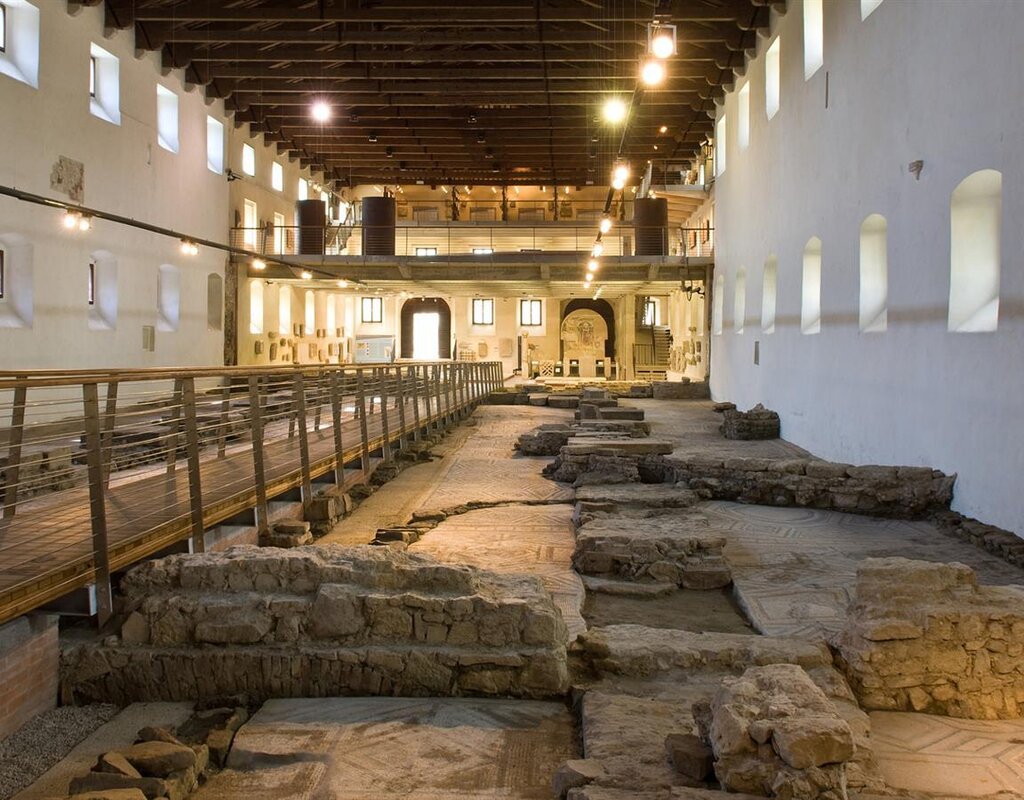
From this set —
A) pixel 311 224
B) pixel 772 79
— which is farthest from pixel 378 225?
pixel 772 79

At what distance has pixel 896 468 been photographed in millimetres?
10227

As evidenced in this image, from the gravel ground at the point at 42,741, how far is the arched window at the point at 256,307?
22.2 meters

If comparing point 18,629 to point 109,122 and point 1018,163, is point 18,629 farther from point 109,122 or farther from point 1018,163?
point 109,122

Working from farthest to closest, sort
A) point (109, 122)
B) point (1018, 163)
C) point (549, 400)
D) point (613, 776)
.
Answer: point (549, 400), point (109, 122), point (1018, 163), point (613, 776)

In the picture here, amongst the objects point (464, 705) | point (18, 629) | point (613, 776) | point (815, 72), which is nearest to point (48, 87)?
point (815, 72)

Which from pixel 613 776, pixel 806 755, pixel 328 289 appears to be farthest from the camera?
pixel 328 289

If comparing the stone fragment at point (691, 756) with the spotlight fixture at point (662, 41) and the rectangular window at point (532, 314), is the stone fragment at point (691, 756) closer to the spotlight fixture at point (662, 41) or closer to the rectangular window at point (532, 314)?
the spotlight fixture at point (662, 41)

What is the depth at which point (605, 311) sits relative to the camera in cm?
4434

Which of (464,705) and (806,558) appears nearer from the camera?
(464,705)

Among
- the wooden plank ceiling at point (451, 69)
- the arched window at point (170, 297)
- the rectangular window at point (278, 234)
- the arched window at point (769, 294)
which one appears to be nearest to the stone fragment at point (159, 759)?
the wooden plank ceiling at point (451, 69)

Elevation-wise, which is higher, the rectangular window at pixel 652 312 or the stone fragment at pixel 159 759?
the rectangular window at pixel 652 312

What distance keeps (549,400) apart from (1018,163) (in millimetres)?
17684

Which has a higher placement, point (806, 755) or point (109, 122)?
point (109, 122)

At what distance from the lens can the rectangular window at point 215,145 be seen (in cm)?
2373
